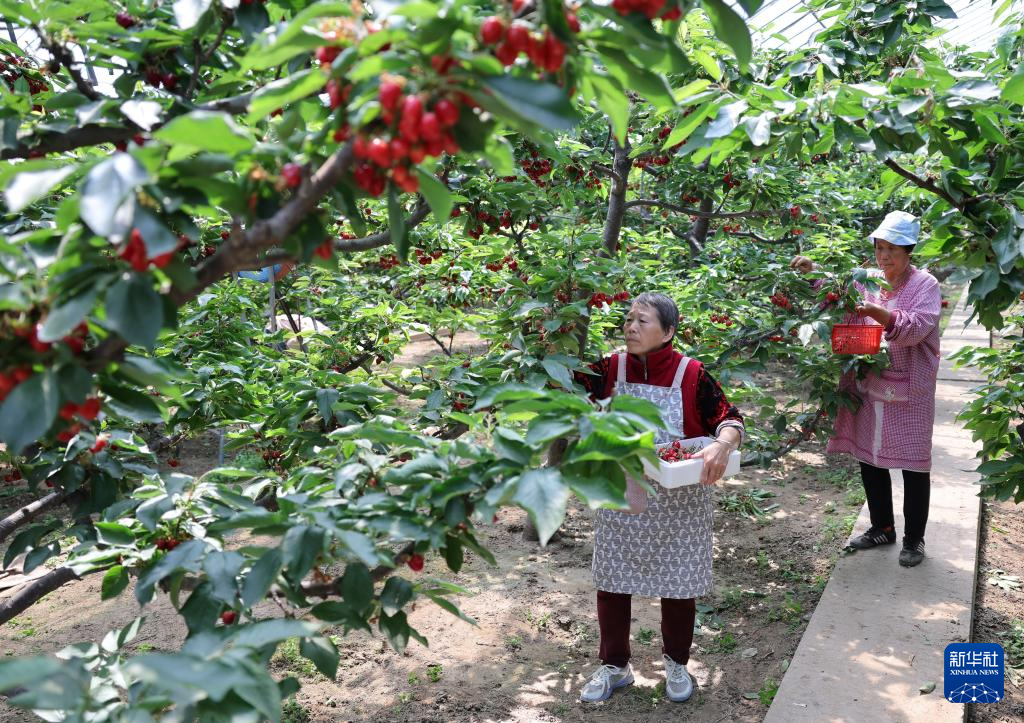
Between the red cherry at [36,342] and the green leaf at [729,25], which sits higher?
the green leaf at [729,25]

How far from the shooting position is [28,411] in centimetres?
97

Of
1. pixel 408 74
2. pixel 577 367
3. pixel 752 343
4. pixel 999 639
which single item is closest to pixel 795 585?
pixel 999 639

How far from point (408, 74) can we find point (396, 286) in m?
4.23

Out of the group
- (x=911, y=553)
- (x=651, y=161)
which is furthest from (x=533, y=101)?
(x=651, y=161)

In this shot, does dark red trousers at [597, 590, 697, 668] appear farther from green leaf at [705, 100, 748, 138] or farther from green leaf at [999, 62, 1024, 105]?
green leaf at [999, 62, 1024, 105]

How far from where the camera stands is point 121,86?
1575 mm

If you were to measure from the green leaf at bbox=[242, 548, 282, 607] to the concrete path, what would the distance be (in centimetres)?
198

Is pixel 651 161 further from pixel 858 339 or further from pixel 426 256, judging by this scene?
pixel 858 339

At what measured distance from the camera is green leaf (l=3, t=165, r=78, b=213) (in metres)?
0.93

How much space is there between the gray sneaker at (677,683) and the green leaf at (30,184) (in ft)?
8.40

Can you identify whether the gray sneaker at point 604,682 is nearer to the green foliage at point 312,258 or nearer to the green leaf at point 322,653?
the green foliage at point 312,258

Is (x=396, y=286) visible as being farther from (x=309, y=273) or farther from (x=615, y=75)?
(x=615, y=75)

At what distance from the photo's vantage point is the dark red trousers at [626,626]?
2.82 meters

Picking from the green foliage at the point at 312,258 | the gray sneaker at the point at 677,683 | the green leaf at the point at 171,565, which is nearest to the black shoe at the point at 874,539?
the green foliage at the point at 312,258
